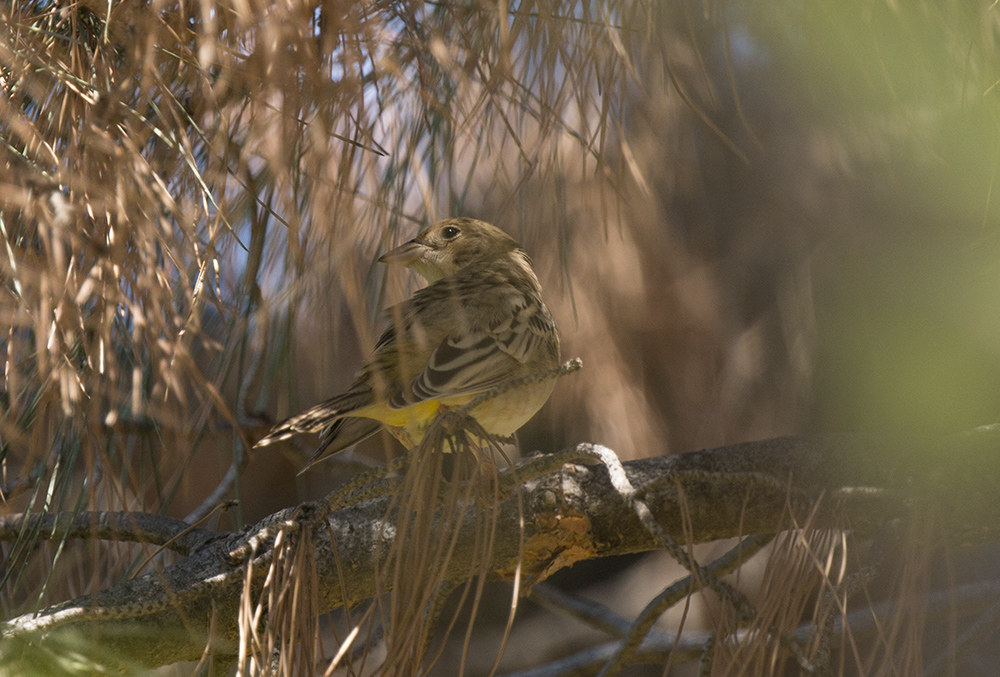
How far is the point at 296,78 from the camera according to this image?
4.20 feet

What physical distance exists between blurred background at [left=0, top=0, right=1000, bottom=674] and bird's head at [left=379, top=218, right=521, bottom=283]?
4.3 inches

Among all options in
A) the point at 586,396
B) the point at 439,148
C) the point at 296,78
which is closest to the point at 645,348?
the point at 586,396

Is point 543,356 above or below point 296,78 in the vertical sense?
below

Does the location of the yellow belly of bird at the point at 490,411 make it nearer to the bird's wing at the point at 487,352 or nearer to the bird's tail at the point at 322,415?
the bird's wing at the point at 487,352

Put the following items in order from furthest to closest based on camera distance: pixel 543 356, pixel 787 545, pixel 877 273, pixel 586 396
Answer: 1. pixel 586 396
2. pixel 877 273
3. pixel 543 356
4. pixel 787 545

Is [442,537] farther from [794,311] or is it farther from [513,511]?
[794,311]

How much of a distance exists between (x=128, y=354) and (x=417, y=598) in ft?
4.14

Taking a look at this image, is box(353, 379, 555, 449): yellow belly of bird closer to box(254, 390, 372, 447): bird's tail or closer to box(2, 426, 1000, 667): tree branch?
box(254, 390, 372, 447): bird's tail

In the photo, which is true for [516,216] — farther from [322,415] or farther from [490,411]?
[322,415]

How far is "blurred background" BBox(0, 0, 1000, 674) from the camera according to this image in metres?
1.36

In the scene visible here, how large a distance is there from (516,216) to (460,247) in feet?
0.77

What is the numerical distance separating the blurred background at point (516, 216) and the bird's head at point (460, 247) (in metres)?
0.11

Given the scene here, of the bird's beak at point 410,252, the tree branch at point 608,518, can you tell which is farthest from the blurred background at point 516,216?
the tree branch at point 608,518

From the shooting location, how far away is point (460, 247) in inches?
124
